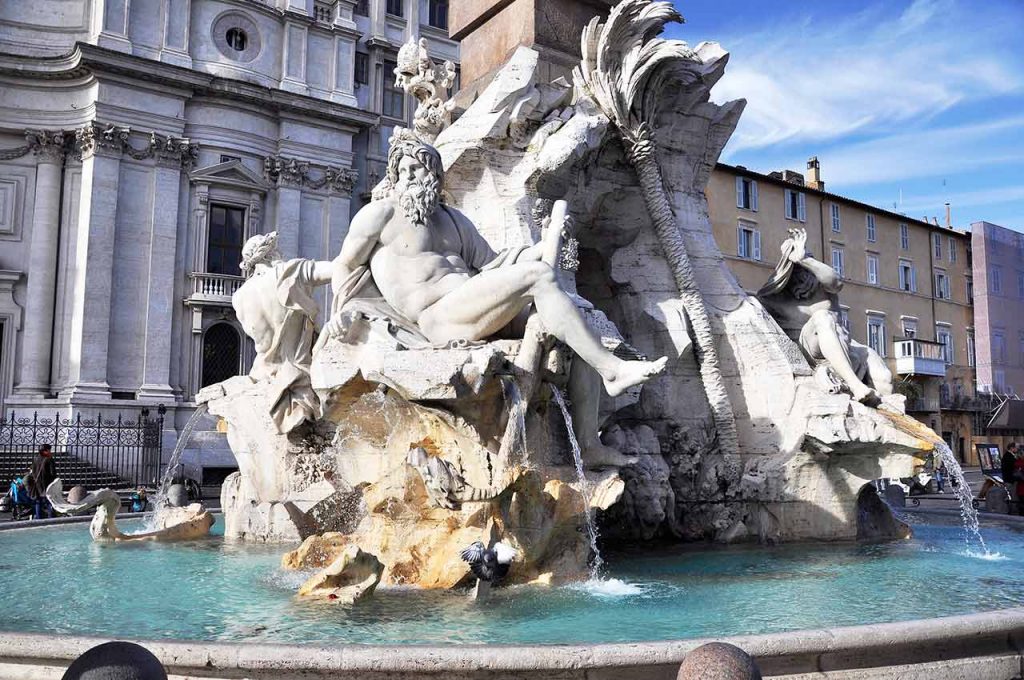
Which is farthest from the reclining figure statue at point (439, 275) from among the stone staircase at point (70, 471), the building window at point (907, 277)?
the building window at point (907, 277)

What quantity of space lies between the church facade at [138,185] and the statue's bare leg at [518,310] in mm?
20352

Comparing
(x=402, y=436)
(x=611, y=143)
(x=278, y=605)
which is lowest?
(x=278, y=605)

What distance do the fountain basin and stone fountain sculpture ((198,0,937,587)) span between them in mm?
428

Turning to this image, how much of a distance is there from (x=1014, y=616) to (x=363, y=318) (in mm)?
3900

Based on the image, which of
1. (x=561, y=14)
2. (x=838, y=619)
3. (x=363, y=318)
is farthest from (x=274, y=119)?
(x=838, y=619)

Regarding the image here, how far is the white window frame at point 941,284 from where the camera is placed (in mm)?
36906

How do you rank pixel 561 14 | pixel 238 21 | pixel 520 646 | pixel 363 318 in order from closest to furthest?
pixel 520 646 < pixel 363 318 < pixel 561 14 < pixel 238 21

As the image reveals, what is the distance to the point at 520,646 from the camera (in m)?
3.32

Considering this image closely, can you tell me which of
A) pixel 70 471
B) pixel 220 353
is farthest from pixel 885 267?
pixel 70 471

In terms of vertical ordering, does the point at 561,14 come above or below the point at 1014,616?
above

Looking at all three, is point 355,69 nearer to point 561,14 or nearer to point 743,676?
point 561,14

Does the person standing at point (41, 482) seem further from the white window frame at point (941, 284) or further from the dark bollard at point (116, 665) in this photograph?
the white window frame at point (941, 284)

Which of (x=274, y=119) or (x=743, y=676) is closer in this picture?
(x=743, y=676)

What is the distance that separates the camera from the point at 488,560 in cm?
488
